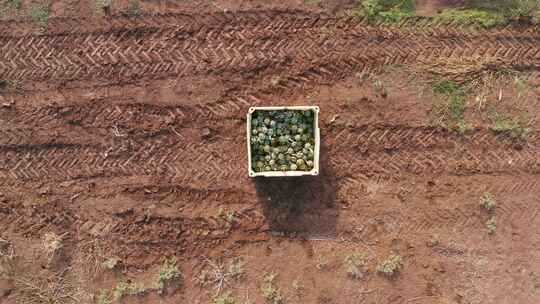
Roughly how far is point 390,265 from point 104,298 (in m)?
4.03

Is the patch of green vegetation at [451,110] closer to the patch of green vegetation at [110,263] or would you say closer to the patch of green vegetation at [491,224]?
the patch of green vegetation at [491,224]

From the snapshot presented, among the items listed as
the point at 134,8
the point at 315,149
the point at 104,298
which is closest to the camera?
the point at 315,149

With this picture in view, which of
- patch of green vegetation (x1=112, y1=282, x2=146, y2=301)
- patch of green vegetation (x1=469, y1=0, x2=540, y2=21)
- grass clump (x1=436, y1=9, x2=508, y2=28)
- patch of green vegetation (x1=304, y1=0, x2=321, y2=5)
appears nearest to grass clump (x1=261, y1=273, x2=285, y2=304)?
patch of green vegetation (x1=112, y1=282, x2=146, y2=301)

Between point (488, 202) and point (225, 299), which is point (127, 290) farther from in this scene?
point (488, 202)

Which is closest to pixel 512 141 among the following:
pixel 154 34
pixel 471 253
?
pixel 471 253

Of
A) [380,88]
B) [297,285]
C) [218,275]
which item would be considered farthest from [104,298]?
[380,88]

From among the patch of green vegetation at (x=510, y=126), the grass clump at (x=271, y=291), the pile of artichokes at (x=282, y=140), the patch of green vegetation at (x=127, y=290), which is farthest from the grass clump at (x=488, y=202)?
the patch of green vegetation at (x=127, y=290)

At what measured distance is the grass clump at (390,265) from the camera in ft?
17.8

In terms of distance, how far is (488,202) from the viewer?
5395 millimetres

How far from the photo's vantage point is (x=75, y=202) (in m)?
5.48

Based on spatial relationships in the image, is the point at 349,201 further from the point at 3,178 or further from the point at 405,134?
the point at 3,178

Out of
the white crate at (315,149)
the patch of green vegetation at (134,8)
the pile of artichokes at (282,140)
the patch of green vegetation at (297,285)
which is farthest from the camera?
the patch of green vegetation at (297,285)

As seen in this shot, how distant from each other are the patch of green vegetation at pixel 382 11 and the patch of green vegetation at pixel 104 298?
5.23 meters

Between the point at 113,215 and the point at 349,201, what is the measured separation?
131 inches
